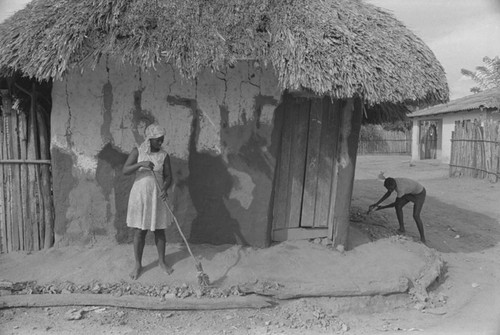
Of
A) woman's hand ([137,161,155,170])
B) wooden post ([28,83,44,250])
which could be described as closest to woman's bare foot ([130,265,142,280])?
woman's hand ([137,161,155,170])

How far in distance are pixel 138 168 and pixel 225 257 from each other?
55.7 inches

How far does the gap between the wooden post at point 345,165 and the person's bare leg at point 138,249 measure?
233 cm

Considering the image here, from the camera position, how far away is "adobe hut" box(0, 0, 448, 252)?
450cm

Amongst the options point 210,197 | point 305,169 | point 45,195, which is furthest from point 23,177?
point 305,169

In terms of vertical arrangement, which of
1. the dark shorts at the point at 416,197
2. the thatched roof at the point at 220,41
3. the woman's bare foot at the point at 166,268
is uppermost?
the thatched roof at the point at 220,41

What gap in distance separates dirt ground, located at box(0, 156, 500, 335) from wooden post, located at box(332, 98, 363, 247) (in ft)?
0.93

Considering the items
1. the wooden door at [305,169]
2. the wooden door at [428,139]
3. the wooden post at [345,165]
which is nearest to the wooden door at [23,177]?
the wooden door at [305,169]

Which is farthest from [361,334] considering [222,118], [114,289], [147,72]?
[147,72]

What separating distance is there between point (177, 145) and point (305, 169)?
1.60 metres

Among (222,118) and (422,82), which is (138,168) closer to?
(222,118)

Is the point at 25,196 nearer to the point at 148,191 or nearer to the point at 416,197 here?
the point at 148,191

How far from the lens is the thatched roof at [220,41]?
175 inches

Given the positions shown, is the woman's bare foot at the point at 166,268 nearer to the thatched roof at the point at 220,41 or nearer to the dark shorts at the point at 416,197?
the thatched roof at the point at 220,41

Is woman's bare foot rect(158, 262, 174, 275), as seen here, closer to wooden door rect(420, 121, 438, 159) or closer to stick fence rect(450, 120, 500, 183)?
stick fence rect(450, 120, 500, 183)
